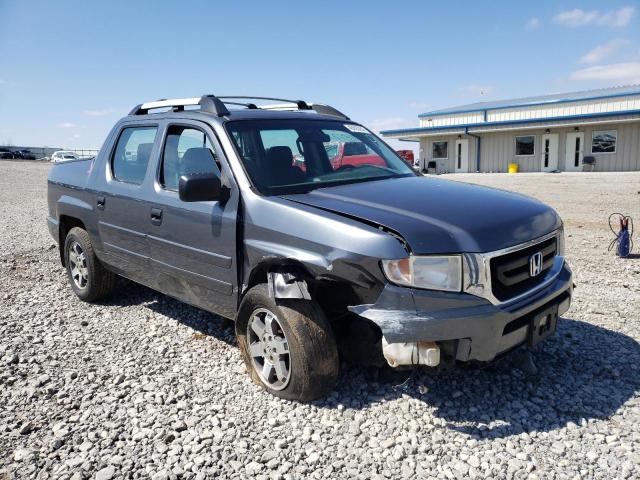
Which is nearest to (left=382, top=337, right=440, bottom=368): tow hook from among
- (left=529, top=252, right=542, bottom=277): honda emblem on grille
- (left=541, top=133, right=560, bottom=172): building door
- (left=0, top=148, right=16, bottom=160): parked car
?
(left=529, top=252, right=542, bottom=277): honda emblem on grille

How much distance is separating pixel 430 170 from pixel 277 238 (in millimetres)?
32927

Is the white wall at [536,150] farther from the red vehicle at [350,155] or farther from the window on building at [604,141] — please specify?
the red vehicle at [350,155]

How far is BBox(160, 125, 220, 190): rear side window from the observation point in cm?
401

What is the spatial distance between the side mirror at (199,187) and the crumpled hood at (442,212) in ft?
1.64

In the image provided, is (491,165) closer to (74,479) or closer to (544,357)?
(544,357)

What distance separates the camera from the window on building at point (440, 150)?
35.1 meters

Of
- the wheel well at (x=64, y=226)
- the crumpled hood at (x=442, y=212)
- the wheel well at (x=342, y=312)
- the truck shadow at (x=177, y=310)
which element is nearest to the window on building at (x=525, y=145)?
the truck shadow at (x=177, y=310)

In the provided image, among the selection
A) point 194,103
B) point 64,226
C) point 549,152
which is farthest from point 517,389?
point 549,152

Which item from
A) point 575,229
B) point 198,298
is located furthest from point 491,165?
point 198,298

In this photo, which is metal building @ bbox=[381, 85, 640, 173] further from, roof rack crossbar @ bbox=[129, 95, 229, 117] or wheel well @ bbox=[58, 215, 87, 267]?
wheel well @ bbox=[58, 215, 87, 267]

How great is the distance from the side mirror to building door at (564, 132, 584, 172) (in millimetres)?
30236

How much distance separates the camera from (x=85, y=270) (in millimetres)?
5637

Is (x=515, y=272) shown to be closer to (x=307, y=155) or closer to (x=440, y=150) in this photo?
(x=307, y=155)

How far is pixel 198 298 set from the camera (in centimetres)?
406
